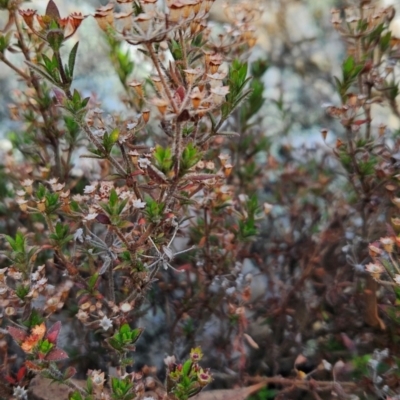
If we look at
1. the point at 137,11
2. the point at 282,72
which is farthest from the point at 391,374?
the point at 282,72

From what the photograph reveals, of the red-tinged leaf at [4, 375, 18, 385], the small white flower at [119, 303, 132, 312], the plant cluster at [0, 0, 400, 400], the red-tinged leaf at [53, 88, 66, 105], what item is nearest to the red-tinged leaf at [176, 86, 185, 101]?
the plant cluster at [0, 0, 400, 400]

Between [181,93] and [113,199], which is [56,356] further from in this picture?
[181,93]

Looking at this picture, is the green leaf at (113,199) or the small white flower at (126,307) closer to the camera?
the green leaf at (113,199)

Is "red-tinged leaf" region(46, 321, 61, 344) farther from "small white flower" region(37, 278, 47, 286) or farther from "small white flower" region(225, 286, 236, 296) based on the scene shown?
"small white flower" region(225, 286, 236, 296)

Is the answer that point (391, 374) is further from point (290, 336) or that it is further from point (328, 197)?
point (328, 197)

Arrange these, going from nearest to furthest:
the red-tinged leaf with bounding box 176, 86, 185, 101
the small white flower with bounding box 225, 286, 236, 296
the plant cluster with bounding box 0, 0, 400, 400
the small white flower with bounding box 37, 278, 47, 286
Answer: the red-tinged leaf with bounding box 176, 86, 185, 101, the plant cluster with bounding box 0, 0, 400, 400, the small white flower with bounding box 37, 278, 47, 286, the small white flower with bounding box 225, 286, 236, 296

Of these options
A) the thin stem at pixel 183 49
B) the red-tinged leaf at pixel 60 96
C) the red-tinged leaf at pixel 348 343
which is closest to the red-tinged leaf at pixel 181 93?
the thin stem at pixel 183 49

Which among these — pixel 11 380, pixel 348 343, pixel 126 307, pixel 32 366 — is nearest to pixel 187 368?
pixel 126 307

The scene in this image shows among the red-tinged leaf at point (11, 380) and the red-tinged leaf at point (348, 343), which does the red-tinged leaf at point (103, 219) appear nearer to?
the red-tinged leaf at point (11, 380)

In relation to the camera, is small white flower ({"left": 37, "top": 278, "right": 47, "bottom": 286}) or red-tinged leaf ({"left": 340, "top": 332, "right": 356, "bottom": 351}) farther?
red-tinged leaf ({"left": 340, "top": 332, "right": 356, "bottom": 351})

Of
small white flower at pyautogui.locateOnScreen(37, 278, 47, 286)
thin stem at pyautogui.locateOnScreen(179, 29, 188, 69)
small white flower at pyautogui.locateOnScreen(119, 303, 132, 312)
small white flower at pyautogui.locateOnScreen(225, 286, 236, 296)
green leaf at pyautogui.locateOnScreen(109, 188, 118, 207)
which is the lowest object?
small white flower at pyautogui.locateOnScreen(119, 303, 132, 312)

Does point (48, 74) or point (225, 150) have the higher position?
point (225, 150)
